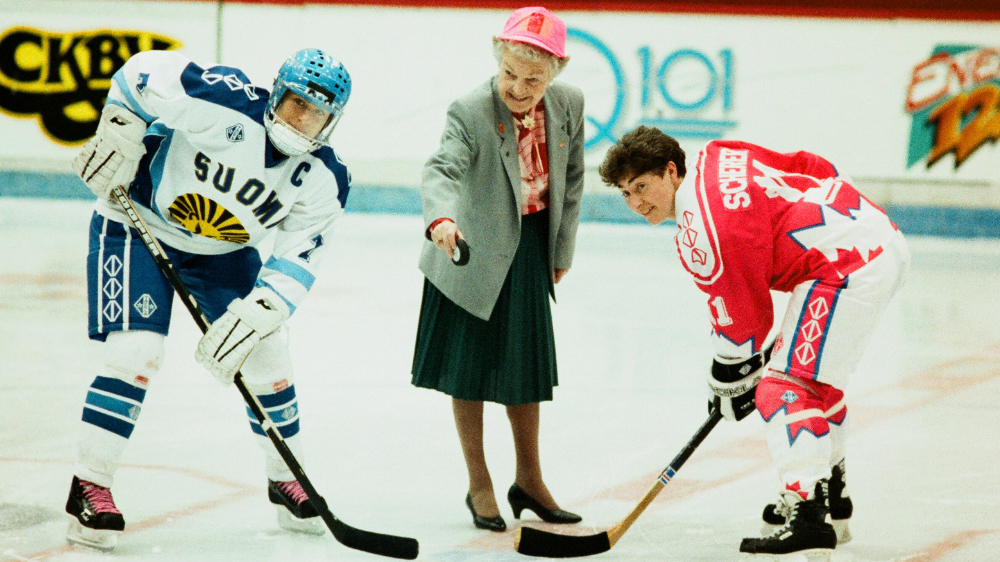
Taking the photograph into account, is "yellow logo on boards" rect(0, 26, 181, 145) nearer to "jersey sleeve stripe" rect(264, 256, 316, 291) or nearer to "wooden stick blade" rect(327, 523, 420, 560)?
"jersey sleeve stripe" rect(264, 256, 316, 291)

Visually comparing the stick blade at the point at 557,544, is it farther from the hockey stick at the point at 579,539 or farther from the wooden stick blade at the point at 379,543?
the wooden stick blade at the point at 379,543

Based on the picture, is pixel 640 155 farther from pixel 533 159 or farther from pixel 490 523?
pixel 490 523

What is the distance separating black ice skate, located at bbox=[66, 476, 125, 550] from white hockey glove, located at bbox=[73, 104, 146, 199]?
2.15ft

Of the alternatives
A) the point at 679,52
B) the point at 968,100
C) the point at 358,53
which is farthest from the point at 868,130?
the point at 358,53

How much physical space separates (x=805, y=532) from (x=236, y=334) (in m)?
1.22

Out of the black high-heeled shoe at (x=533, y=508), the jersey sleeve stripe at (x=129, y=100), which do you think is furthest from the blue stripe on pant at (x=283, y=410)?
the jersey sleeve stripe at (x=129, y=100)

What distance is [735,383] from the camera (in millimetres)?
2252

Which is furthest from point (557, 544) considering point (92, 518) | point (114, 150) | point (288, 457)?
point (114, 150)

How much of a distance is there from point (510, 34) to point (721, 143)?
53 centimetres

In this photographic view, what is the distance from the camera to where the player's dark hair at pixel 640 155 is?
220 centimetres

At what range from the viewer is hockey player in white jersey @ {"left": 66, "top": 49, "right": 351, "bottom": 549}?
224 centimetres

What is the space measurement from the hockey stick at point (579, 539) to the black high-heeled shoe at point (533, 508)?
0.86 ft

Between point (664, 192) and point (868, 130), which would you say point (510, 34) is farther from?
point (868, 130)

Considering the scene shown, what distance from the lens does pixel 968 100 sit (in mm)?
8422
